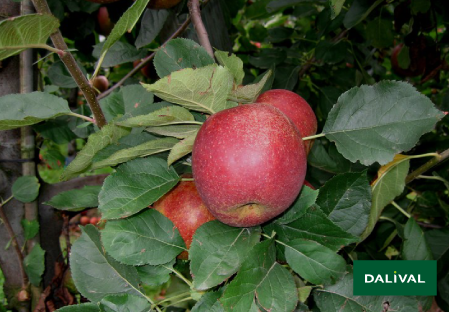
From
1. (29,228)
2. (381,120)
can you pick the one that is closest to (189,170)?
(381,120)

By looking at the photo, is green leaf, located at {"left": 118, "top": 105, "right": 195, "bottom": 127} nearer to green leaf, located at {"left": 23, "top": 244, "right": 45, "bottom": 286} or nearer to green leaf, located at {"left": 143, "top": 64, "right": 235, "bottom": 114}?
green leaf, located at {"left": 143, "top": 64, "right": 235, "bottom": 114}

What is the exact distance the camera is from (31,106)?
33.0 inches

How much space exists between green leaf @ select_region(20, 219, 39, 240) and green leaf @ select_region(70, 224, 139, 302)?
0.58 metres

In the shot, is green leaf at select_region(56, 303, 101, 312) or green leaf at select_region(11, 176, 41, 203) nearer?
green leaf at select_region(56, 303, 101, 312)

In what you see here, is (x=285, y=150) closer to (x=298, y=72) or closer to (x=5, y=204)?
(x=5, y=204)

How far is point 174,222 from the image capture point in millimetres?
853

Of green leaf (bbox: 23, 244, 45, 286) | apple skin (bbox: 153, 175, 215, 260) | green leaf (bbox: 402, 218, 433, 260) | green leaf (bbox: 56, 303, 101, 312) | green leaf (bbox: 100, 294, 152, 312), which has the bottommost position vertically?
green leaf (bbox: 23, 244, 45, 286)

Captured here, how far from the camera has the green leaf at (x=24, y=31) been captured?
60 cm

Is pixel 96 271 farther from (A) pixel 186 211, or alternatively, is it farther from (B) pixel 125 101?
(B) pixel 125 101

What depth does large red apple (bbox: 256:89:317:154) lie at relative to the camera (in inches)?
34.5

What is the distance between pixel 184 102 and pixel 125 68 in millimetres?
1947

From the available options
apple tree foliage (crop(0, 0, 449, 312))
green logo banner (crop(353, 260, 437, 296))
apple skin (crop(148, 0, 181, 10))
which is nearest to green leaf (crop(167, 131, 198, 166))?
apple tree foliage (crop(0, 0, 449, 312))

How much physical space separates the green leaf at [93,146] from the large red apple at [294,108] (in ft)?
1.07

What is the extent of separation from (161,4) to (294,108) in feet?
1.95
